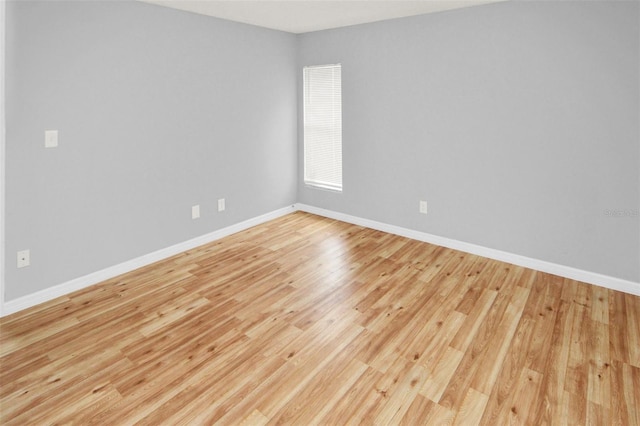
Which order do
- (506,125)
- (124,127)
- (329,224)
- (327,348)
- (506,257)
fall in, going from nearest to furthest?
(327,348) → (124,127) → (506,125) → (506,257) → (329,224)

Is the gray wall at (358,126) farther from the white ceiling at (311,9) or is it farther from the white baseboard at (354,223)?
the white ceiling at (311,9)

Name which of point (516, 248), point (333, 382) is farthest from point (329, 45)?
point (333, 382)

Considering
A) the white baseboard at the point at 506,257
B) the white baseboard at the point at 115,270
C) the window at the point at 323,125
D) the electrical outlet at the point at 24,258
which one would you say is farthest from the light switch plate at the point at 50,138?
the white baseboard at the point at 506,257

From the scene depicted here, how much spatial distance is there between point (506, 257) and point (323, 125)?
2.63 meters

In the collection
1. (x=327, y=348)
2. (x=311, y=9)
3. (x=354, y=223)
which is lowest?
(x=327, y=348)

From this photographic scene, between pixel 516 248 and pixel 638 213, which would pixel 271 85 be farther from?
pixel 638 213

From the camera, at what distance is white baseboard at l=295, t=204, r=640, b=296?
311 cm

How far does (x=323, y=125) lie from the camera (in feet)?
16.0

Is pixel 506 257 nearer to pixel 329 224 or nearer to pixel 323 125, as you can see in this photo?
pixel 329 224

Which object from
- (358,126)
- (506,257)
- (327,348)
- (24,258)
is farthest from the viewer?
(358,126)

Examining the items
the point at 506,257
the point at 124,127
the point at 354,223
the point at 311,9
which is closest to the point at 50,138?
the point at 124,127

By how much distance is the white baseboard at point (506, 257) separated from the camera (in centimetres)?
311

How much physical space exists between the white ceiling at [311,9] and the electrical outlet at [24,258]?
2.24 m

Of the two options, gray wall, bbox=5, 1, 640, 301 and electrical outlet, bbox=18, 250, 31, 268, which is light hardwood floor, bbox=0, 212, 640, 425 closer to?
electrical outlet, bbox=18, 250, 31, 268
